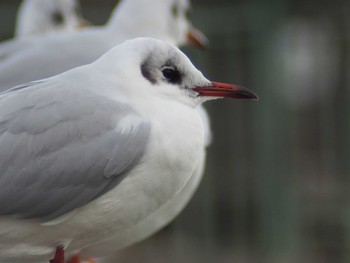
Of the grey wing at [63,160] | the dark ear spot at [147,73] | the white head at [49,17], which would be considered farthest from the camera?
the white head at [49,17]

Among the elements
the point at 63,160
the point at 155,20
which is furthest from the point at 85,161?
the point at 155,20

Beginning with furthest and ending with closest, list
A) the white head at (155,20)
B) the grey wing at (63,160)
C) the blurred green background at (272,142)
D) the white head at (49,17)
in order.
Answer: the blurred green background at (272,142)
the white head at (49,17)
the white head at (155,20)
the grey wing at (63,160)

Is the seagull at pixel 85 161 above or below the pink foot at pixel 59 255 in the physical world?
above

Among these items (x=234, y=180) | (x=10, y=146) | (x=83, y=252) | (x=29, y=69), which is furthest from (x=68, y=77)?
(x=234, y=180)

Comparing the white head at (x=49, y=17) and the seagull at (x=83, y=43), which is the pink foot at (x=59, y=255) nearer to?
the seagull at (x=83, y=43)

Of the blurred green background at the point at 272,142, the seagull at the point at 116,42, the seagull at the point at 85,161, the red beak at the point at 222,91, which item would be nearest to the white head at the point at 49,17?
the seagull at the point at 116,42

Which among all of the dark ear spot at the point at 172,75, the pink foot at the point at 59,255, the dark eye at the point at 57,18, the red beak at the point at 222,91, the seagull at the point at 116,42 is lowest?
the pink foot at the point at 59,255

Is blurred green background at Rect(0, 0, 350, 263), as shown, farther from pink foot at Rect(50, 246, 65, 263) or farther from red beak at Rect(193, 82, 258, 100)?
pink foot at Rect(50, 246, 65, 263)
